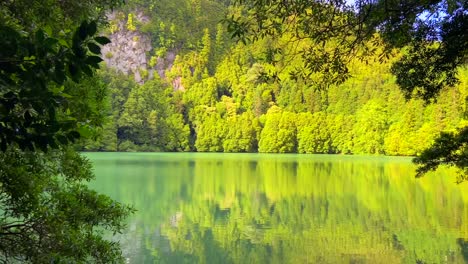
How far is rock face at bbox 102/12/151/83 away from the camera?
8931 centimetres

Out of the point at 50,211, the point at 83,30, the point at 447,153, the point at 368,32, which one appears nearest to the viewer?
the point at 83,30

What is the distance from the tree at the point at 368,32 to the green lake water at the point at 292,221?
16.7 ft

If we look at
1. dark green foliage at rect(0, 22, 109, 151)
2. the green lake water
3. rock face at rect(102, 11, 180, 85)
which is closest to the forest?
dark green foliage at rect(0, 22, 109, 151)

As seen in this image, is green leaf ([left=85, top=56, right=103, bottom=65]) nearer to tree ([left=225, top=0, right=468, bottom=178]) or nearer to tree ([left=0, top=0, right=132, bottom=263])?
tree ([left=0, top=0, right=132, bottom=263])

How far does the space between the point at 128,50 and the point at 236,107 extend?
28.5 metres

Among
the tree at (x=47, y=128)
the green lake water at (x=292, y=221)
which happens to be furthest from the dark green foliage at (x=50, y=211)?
the green lake water at (x=292, y=221)

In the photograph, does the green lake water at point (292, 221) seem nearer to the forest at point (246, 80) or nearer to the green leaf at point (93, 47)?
the forest at point (246, 80)

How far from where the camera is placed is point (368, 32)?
3400 mm

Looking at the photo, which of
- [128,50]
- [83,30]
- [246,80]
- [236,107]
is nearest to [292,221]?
[83,30]

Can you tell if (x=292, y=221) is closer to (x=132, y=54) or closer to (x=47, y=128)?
(x=47, y=128)

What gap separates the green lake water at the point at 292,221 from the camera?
29.6ft

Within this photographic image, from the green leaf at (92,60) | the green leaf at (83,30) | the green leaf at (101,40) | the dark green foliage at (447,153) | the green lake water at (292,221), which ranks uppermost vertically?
the green leaf at (83,30)

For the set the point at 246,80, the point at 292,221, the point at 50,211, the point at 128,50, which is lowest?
the point at 292,221

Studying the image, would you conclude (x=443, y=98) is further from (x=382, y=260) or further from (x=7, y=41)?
(x=7, y=41)
